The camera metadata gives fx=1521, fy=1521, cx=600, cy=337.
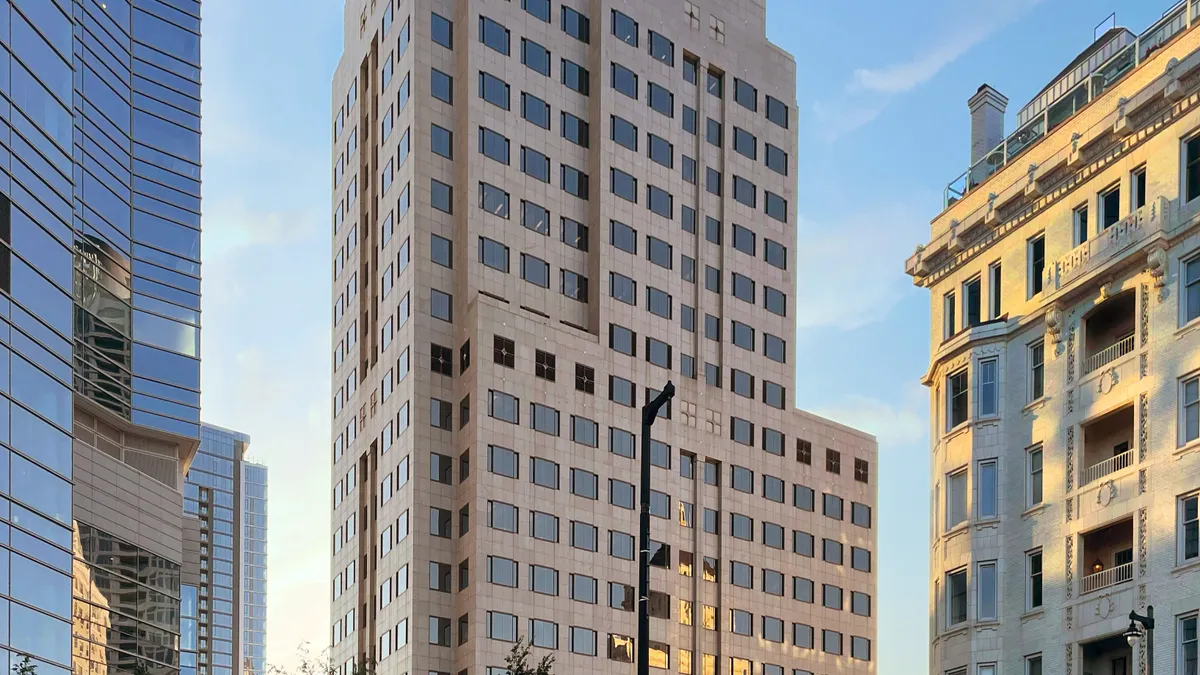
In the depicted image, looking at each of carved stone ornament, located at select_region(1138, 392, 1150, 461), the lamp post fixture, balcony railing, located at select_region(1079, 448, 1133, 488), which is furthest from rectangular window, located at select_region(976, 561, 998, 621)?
carved stone ornament, located at select_region(1138, 392, 1150, 461)

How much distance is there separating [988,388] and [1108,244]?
7.35 meters

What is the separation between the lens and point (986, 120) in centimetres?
6344

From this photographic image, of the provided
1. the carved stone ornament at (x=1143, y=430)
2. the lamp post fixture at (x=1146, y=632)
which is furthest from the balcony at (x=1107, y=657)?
the carved stone ornament at (x=1143, y=430)

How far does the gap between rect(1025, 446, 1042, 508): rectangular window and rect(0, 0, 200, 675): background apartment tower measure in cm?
3251

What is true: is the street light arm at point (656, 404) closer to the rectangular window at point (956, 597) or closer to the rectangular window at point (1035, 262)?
the rectangular window at point (956, 597)

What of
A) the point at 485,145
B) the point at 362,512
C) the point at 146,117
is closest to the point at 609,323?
the point at 485,145

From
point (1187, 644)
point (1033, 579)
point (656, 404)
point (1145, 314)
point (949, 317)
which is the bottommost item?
point (1187, 644)

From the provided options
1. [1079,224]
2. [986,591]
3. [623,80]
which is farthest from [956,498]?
[623,80]

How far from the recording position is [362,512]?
369 ft

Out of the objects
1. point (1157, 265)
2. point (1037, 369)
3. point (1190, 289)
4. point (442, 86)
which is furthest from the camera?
point (442, 86)

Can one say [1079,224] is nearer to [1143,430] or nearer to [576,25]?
[1143,430]

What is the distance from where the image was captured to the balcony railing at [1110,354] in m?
51.0

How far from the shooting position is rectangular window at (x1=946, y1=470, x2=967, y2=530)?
55.2 meters

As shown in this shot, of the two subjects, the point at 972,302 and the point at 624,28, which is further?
the point at 624,28
